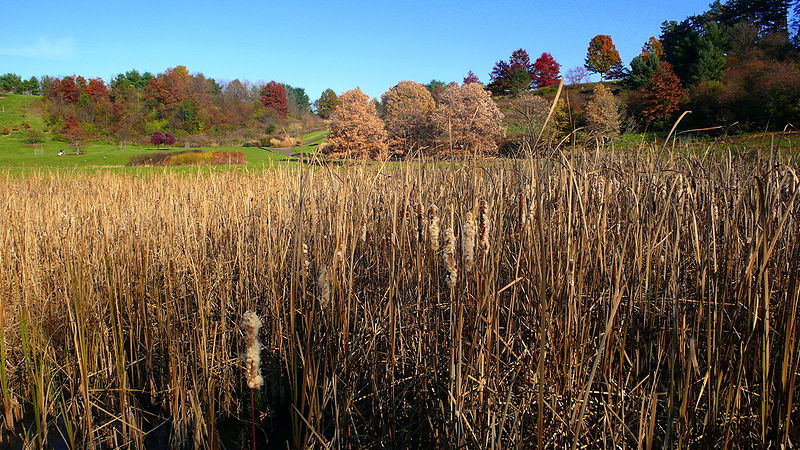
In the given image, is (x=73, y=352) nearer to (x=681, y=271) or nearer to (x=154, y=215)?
(x=154, y=215)

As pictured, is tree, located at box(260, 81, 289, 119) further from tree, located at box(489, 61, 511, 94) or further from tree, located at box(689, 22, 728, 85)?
tree, located at box(689, 22, 728, 85)

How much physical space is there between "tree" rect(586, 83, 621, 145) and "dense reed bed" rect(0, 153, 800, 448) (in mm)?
646

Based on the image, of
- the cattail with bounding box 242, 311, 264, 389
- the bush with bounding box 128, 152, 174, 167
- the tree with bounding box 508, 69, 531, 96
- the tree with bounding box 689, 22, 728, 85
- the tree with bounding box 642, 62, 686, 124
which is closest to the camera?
the cattail with bounding box 242, 311, 264, 389

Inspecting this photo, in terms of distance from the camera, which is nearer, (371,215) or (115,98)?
(371,215)

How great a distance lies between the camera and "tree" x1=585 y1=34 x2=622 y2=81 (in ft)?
149

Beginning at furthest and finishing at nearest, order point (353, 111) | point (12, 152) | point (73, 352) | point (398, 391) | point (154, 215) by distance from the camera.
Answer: point (12, 152), point (353, 111), point (154, 215), point (73, 352), point (398, 391)

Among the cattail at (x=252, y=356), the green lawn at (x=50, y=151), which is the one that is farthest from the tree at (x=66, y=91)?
the cattail at (x=252, y=356)

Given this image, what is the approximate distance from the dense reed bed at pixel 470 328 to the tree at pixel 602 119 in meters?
0.65

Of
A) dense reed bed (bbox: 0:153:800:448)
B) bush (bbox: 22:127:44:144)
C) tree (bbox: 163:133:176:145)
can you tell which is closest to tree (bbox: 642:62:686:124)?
dense reed bed (bbox: 0:153:800:448)

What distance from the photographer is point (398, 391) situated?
2.28 m

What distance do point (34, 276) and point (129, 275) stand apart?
79 centimetres

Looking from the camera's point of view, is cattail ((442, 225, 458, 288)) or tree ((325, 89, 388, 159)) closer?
cattail ((442, 225, 458, 288))

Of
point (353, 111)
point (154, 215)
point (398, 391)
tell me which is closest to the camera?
point (398, 391)

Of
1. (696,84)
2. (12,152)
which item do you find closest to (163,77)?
(12,152)
